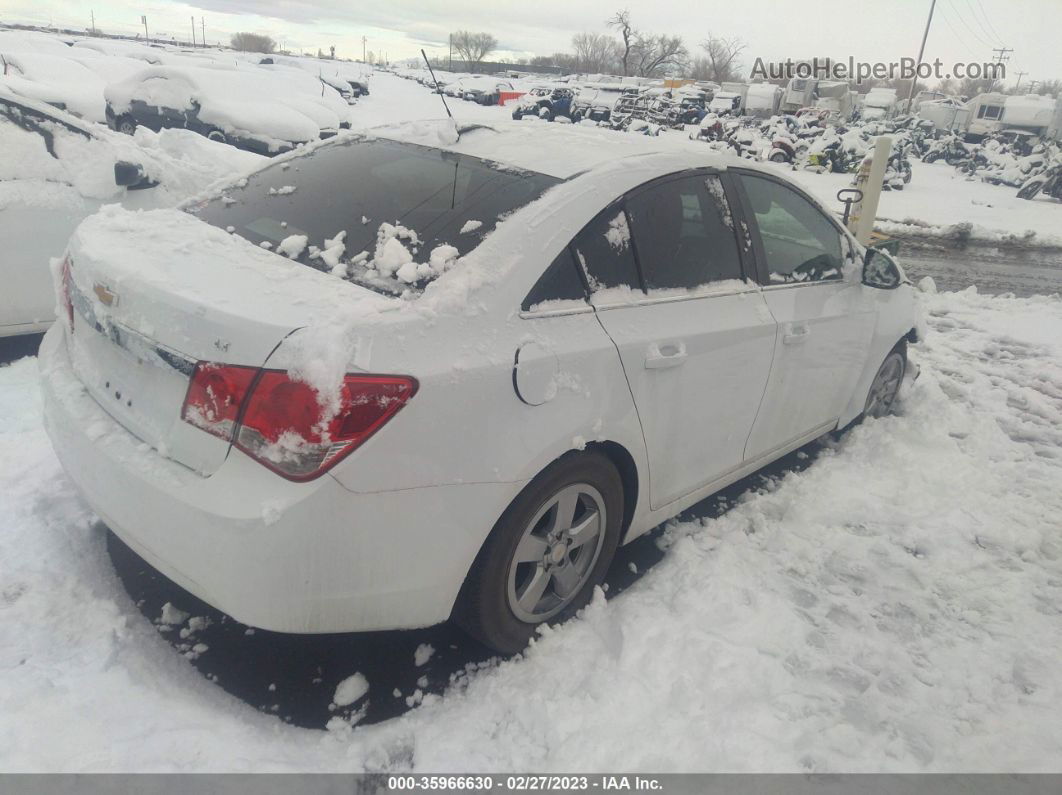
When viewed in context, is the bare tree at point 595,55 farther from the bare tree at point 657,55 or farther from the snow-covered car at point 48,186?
the snow-covered car at point 48,186

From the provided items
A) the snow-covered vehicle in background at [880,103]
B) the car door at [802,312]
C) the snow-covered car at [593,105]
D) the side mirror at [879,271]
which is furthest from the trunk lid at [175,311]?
the snow-covered vehicle in background at [880,103]

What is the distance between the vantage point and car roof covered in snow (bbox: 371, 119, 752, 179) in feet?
8.88

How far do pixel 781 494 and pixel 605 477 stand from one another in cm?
150

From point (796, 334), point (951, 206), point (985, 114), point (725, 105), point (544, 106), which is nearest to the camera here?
point (796, 334)

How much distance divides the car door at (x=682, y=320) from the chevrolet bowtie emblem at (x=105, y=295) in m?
1.46

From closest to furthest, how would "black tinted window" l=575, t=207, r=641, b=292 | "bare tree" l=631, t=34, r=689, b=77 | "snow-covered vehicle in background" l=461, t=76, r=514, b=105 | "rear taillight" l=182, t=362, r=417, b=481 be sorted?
"rear taillight" l=182, t=362, r=417, b=481
"black tinted window" l=575, t=207, r=641, b=292
"snow-covered vehicle in background" l=461, t=76, r=514, b=105
"bare tree" l=631, t=34, r=689, b=77

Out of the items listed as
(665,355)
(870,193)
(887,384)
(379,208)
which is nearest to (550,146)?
(379,208)

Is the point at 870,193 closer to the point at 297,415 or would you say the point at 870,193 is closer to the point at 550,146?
the point at 550,146

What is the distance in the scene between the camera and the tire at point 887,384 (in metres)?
4.44

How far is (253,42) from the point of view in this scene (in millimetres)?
112938

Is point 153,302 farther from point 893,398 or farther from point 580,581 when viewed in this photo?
point 893,398

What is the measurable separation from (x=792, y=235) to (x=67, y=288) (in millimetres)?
3083

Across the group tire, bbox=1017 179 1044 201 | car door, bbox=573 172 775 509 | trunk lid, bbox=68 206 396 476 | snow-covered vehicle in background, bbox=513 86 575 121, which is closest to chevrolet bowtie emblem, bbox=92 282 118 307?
trunk lid, bbox=68 206 396 476

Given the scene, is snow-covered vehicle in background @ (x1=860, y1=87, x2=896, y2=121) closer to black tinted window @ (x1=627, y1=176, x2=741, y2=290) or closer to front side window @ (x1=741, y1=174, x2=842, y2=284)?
front side window @ (x1=741, y1=174, x2=842, y2=284)
